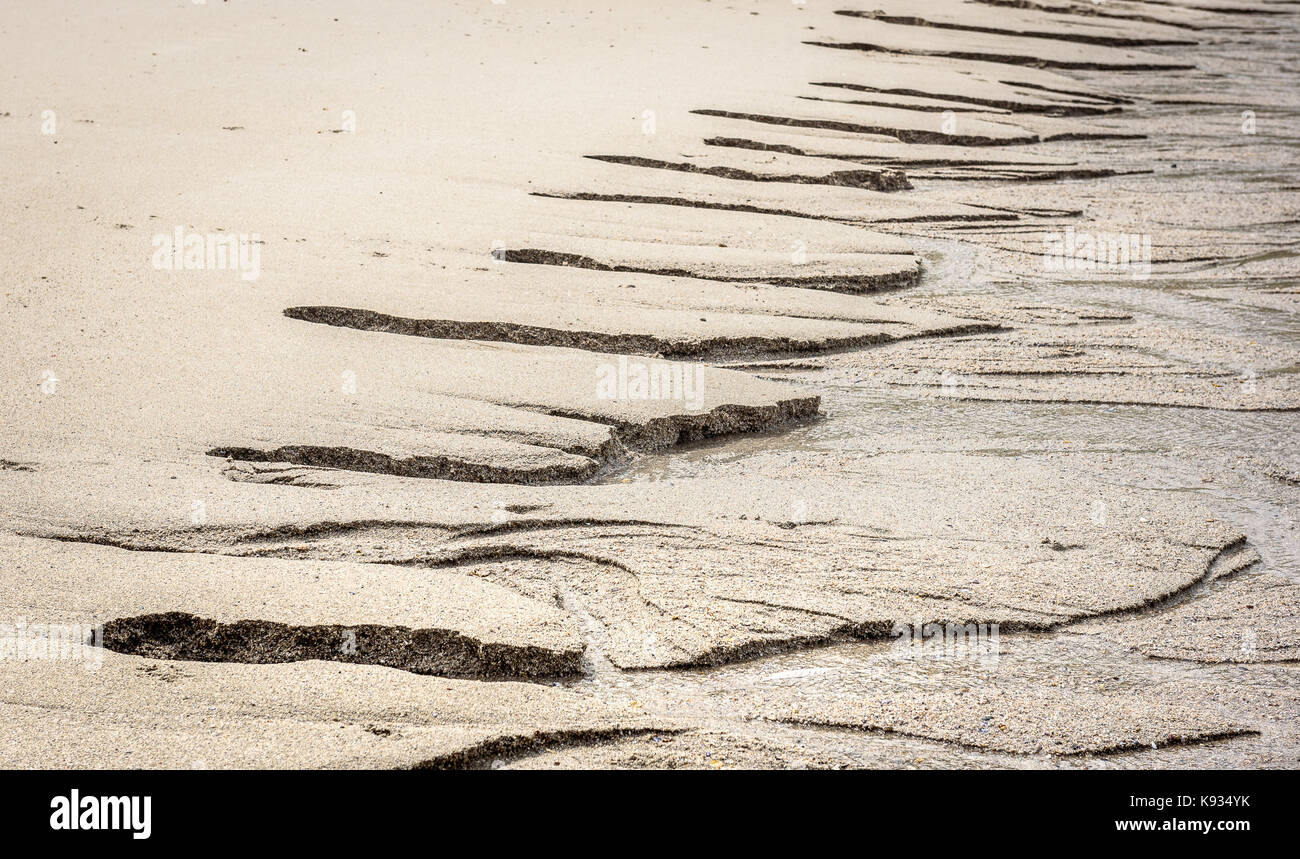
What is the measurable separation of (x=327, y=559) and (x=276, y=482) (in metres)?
0.47

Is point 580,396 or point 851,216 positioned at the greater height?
point 851,216

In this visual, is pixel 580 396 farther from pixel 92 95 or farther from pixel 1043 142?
pixel 1043 142

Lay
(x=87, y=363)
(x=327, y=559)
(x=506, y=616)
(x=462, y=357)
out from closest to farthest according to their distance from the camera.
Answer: (x=506, y=616) < (x=327, y=559) < (x=87, y=363) < (x=462, y=357)

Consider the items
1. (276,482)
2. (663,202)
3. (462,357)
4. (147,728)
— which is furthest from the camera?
(663,202)

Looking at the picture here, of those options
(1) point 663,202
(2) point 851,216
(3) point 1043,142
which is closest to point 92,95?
(1) point 663,202

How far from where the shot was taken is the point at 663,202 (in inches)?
251

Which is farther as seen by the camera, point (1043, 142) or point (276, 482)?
point (1043, 142)

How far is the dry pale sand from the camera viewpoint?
107 inches

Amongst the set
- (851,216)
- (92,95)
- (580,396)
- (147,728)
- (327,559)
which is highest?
(92,95)

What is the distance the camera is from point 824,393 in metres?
4.61

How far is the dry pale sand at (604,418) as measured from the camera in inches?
107

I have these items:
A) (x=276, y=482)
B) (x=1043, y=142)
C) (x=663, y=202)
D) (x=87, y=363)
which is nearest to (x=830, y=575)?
(x=276, y=482)

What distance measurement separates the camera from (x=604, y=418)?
4086mm

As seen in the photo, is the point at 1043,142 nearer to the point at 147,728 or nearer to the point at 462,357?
the point at 462,357
